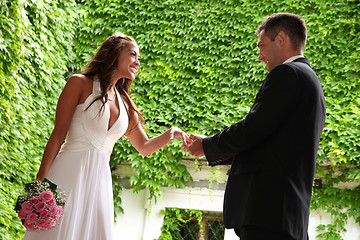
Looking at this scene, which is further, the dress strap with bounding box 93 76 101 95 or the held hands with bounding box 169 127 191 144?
the held hands with bounding box 169 127 191 144

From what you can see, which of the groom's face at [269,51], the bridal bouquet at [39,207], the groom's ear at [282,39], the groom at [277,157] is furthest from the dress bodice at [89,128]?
the groom's ear at [282,39]

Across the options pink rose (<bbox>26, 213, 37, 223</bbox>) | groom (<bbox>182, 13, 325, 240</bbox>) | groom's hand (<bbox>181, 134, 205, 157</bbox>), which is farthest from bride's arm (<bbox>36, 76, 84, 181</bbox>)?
groom (<bbox>182, 13, 325, 240</bbox>)

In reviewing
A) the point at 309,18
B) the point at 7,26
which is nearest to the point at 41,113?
the point at 7,26

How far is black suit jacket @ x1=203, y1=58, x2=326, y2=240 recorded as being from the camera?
2.53m

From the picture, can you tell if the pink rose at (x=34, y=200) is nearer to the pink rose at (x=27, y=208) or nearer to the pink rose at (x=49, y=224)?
the pink rose at (x=27, y=208)

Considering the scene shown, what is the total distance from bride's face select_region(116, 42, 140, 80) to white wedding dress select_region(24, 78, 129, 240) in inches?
10.8

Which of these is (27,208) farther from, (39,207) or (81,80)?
(81,80)

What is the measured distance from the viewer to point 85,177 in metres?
3.05

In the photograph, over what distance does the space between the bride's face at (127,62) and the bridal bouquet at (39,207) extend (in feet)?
3.41

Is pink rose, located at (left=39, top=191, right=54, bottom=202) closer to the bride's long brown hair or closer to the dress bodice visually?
the dress bodice

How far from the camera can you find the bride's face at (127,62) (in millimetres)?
3418

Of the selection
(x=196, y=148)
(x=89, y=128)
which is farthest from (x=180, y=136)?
(x=89, y=128)

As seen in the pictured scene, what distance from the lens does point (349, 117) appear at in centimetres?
597

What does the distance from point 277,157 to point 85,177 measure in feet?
4.13
